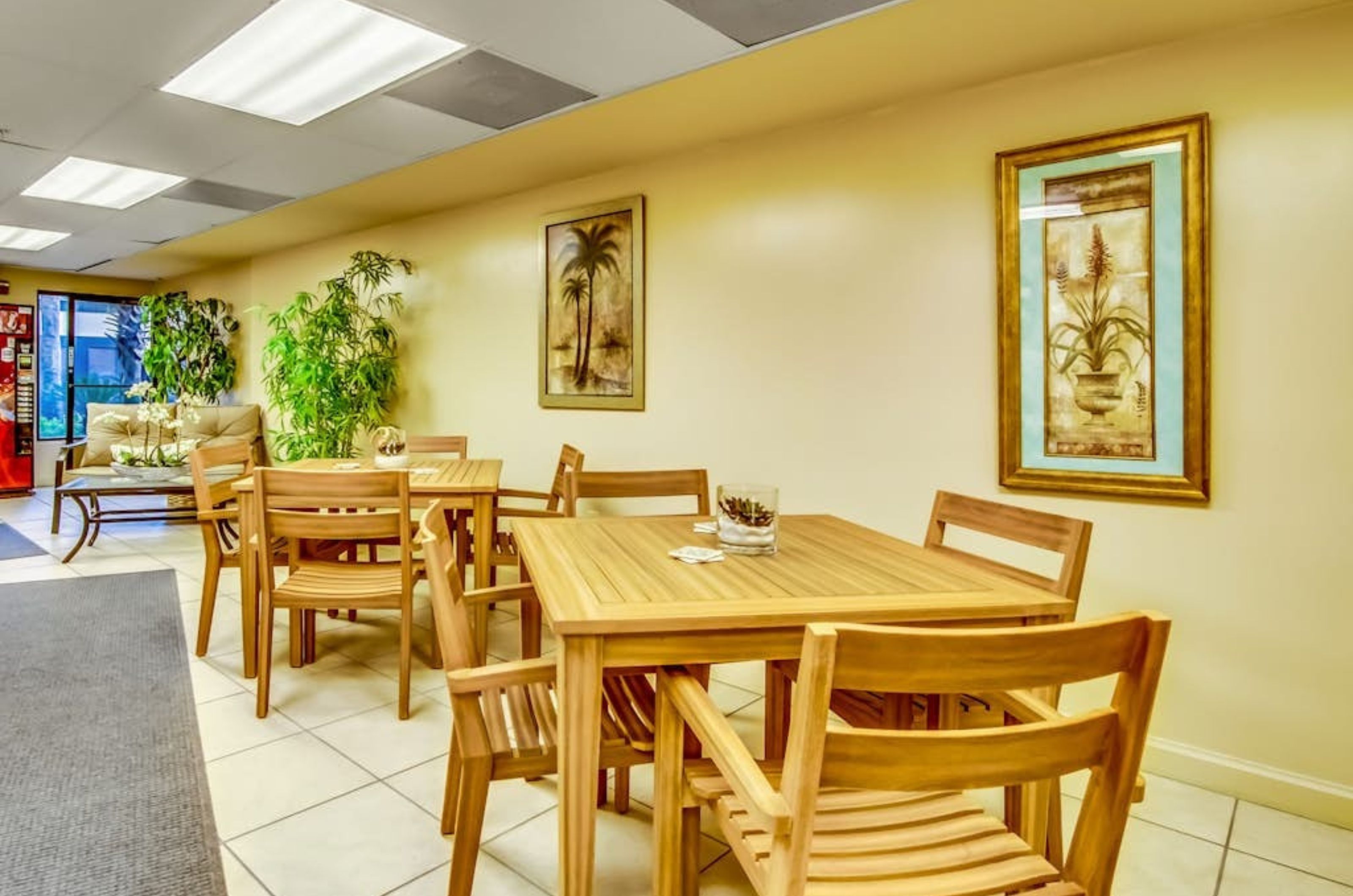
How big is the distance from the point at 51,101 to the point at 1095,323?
162 inches

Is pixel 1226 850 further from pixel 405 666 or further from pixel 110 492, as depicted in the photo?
pixel 110 492

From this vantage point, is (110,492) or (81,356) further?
(81,356)

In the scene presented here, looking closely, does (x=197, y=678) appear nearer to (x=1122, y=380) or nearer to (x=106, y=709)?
(x=106, y=709)

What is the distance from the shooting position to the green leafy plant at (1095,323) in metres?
2.34

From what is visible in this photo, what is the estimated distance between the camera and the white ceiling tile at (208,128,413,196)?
3508mm

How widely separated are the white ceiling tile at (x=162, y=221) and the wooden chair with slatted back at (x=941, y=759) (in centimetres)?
516

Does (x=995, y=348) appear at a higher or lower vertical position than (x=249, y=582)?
higher

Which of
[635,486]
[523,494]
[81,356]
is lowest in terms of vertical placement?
[523,494]

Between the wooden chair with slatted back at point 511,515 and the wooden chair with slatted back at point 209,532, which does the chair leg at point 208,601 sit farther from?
the wooden chair with slatted back at point 511,515

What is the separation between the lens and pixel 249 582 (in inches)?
110

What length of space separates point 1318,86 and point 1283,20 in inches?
8.7

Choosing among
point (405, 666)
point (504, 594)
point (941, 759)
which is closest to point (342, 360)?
point (405, 666)

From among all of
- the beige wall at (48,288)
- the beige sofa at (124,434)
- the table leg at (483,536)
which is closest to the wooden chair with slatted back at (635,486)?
the table leg at (483,536)

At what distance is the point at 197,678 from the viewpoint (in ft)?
9.47
